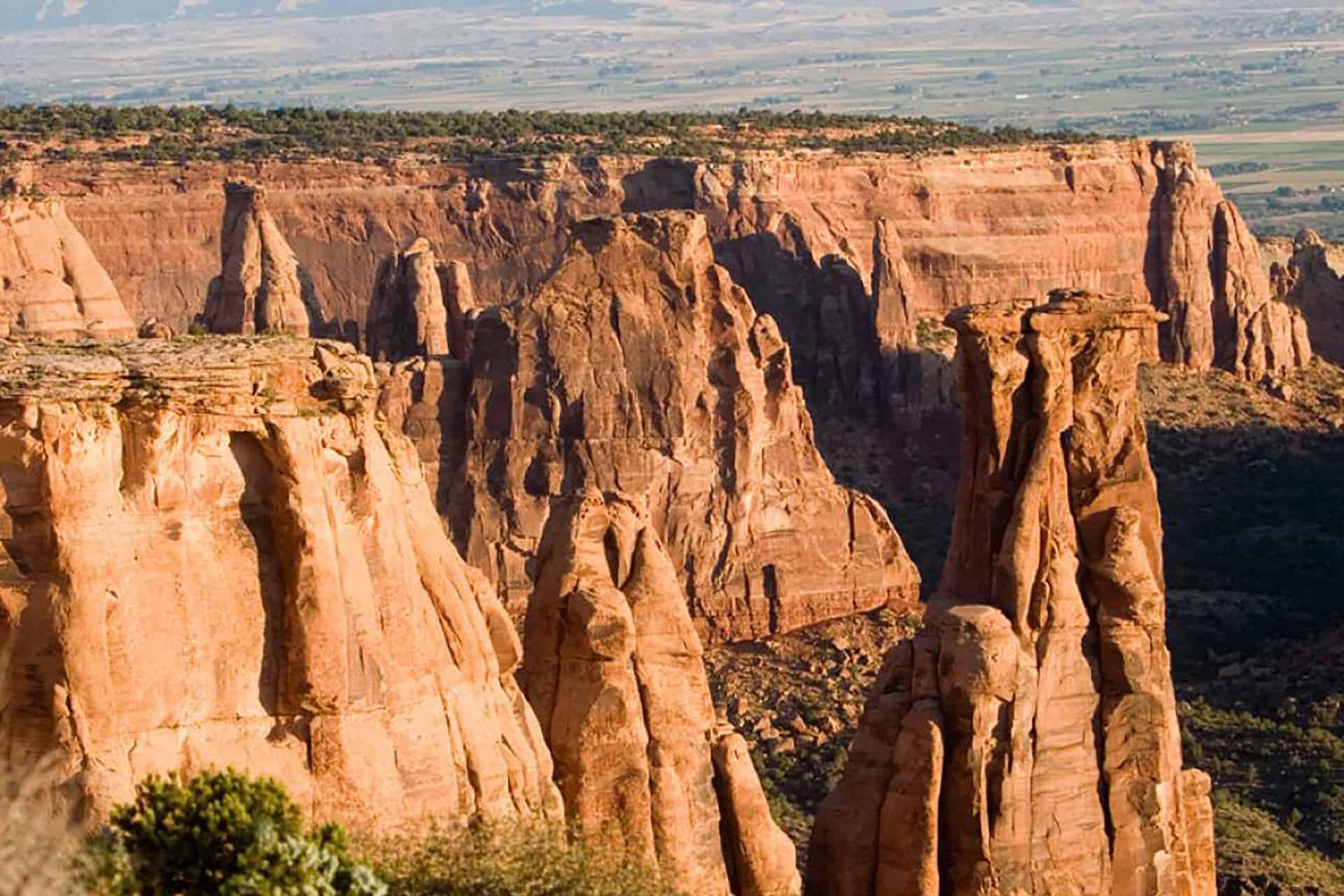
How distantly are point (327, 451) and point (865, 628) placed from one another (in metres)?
40.7

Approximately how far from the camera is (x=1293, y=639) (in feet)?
251

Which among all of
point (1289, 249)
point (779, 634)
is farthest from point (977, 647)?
point (1289, 249)

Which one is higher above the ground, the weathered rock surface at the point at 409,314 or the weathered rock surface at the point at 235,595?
the weathered rock surface at the point at 235,595

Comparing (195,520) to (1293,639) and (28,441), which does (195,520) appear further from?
(1293,639)

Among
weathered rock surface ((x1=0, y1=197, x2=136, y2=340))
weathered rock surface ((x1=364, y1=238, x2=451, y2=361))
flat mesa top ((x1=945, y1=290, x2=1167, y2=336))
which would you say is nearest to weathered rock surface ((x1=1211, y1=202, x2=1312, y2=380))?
weathered rock surface ((x1=364, y1=238, x2=451, y2=361))

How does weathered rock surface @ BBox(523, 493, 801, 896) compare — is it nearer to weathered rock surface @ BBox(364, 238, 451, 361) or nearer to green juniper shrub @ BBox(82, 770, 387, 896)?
green juniper shrub @ BBox(82, 770, 387, 896)

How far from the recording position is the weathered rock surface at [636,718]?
3603cm

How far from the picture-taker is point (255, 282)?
9200 cm

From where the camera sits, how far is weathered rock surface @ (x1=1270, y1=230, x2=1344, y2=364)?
380 ft

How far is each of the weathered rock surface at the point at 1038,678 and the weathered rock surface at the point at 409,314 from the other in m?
41.6

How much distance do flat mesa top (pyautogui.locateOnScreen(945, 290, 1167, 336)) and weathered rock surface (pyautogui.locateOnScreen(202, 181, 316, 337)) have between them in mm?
46625

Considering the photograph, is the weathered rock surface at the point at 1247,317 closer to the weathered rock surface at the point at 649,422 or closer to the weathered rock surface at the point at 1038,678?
the weathered rock surface at the point at 649,422

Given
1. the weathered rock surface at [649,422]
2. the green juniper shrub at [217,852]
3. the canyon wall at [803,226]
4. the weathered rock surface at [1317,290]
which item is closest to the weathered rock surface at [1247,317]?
the canyon wall at [803,226]

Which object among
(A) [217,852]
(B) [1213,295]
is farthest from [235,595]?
(B) [1213,295]
